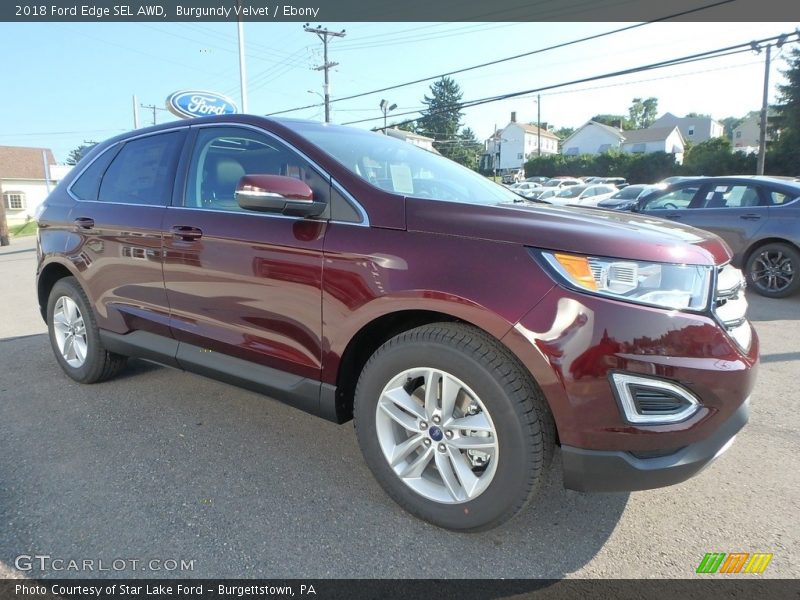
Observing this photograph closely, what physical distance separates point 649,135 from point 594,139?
7761mm

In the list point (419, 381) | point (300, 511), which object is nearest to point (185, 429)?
point (300, 511)

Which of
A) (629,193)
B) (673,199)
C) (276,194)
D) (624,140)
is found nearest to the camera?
(276,194)

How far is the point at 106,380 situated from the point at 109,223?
4.21 feet

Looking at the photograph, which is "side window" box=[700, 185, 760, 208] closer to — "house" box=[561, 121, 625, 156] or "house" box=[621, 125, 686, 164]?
"house" box=[621, 125, 686, 164]

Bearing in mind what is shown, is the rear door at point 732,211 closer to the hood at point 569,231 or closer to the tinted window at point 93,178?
the hood at point 569,231

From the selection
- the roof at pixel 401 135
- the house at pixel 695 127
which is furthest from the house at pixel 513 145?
the roof at pixel 401 135

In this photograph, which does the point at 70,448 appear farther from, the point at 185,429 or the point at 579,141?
the point at 579,141

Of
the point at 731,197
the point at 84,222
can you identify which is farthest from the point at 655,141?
the point at 84,222

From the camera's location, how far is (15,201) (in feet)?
161

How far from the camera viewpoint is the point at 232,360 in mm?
2912

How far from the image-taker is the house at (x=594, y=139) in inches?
2788

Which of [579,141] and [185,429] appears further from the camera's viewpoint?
[579,141]

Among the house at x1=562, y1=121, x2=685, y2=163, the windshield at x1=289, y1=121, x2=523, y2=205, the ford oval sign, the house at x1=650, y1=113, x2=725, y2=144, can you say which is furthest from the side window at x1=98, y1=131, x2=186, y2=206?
the house at x1=650, y1=113, x2=725, y2=144

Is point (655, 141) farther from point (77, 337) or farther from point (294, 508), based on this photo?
point (294, 508)
